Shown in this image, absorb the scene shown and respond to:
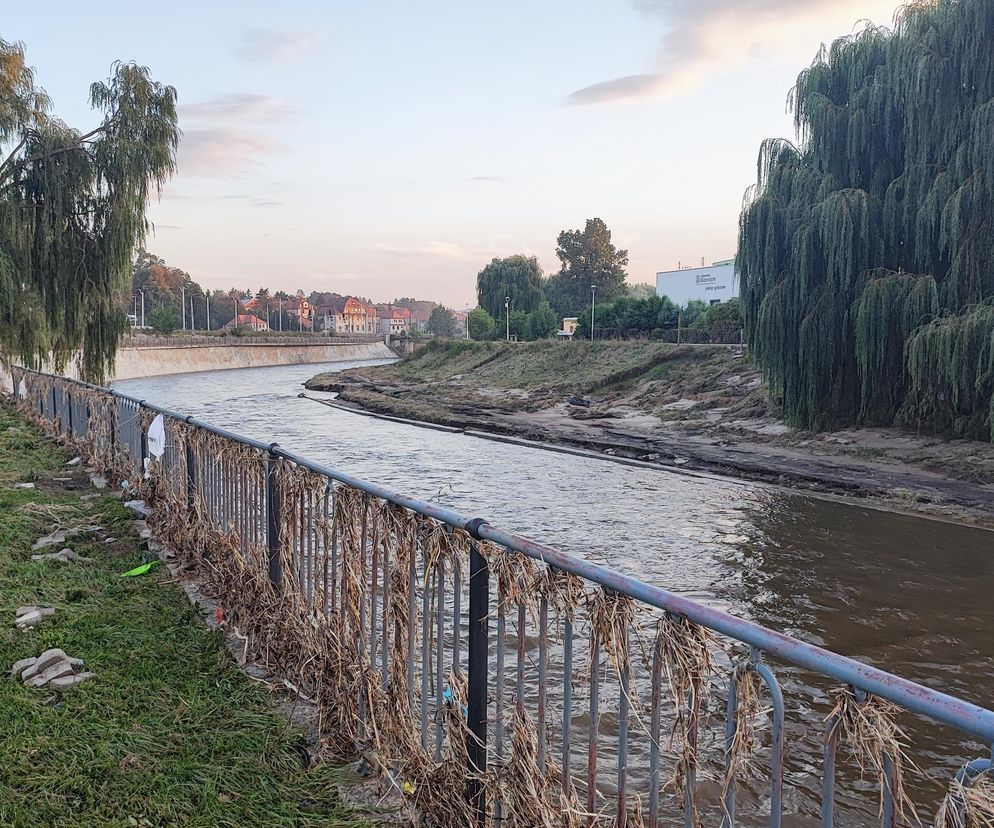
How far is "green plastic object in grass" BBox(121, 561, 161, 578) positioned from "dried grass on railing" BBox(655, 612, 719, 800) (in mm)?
4928

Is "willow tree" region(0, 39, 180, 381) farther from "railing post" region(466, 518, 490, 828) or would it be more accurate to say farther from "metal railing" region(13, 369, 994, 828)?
"railing post" region(466, 518, 490, 828)

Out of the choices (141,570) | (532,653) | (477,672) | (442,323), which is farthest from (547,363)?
(442,323)

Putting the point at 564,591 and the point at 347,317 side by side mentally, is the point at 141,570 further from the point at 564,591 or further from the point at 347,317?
the point at 347,317

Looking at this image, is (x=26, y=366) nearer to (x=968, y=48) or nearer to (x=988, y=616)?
(x=988, y=616)

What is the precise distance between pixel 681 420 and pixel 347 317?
146259 mm

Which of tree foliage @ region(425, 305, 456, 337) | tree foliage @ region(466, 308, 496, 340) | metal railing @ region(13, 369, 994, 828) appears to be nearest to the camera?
metal railing @ region(13, 369, 994, 828)

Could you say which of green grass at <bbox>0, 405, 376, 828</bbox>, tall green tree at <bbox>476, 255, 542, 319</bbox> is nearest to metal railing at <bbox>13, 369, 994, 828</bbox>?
green grass at <bbox>0, 405, 376, 828</bbox>

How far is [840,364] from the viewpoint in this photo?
58.3 ft

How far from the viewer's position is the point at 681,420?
2336 centimetres

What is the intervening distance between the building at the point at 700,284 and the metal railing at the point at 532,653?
55.7 m

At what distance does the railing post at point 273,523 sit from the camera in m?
4.50

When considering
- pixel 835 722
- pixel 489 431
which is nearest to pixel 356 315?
pixel 489 431

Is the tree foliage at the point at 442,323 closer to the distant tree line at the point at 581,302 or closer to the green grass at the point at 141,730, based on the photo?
the distant tree line at the point at 581,302

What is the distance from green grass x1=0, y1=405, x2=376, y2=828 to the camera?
301 centimetres
